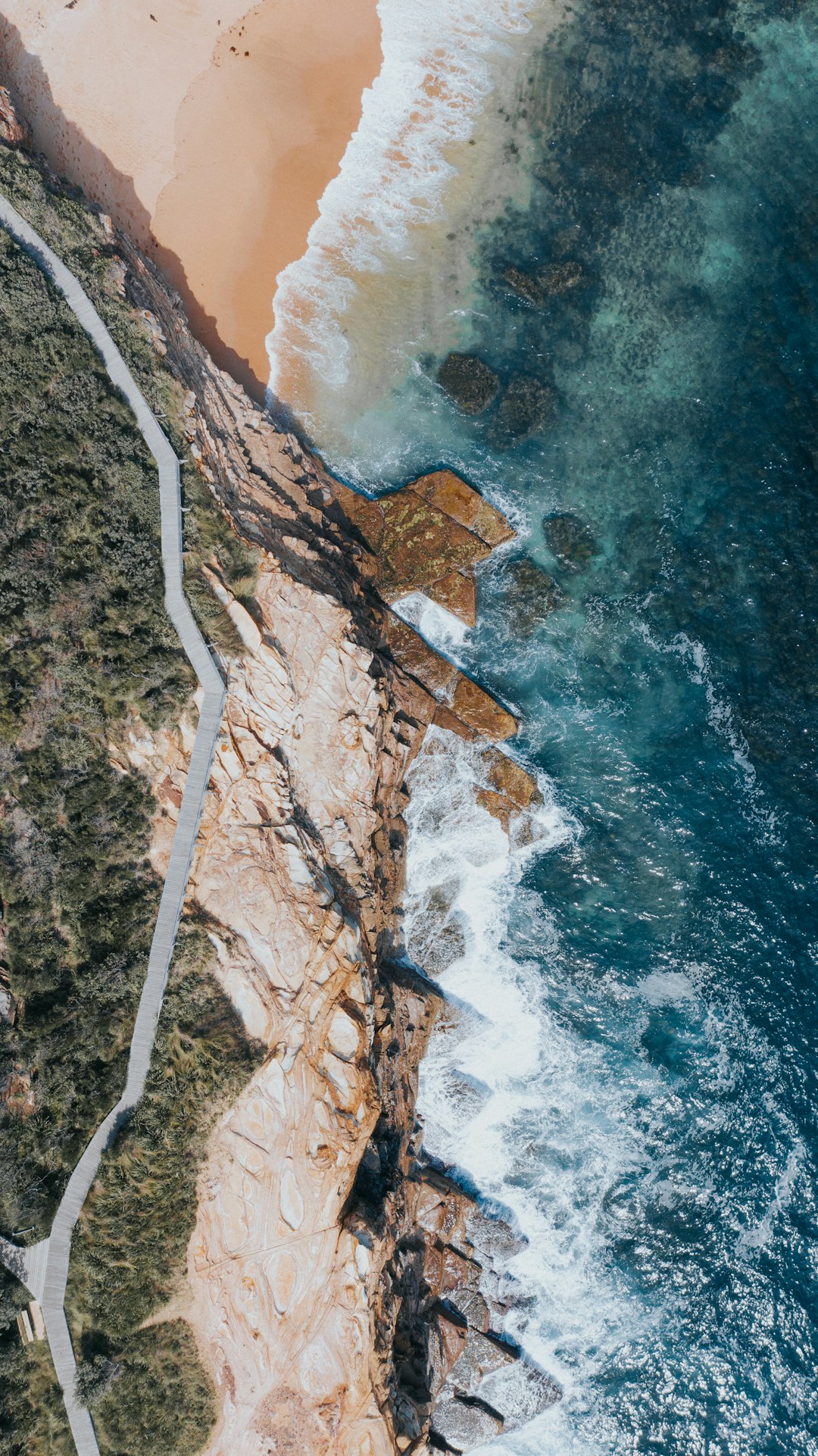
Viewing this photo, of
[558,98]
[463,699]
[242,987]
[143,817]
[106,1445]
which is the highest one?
[558,98]

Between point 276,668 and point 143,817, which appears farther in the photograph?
point 276,668

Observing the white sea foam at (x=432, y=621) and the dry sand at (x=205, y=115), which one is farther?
the white sea foam at (x=432, y=621)

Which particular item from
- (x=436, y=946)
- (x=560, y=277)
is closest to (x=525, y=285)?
(x=560, y=277)

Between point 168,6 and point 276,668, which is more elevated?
point 168,6

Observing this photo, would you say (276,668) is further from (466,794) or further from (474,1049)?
(474,1049)

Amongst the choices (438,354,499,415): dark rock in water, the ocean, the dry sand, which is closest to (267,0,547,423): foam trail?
the ocean

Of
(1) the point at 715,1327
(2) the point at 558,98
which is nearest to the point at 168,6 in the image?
(2) the point at 558,98

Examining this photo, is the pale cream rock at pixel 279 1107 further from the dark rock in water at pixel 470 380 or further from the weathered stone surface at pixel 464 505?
the dark rock in water at pixel 470 380

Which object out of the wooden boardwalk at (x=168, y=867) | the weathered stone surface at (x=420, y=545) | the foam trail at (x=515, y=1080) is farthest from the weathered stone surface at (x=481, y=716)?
the wooden boardwalk at (x=168, y=867)
